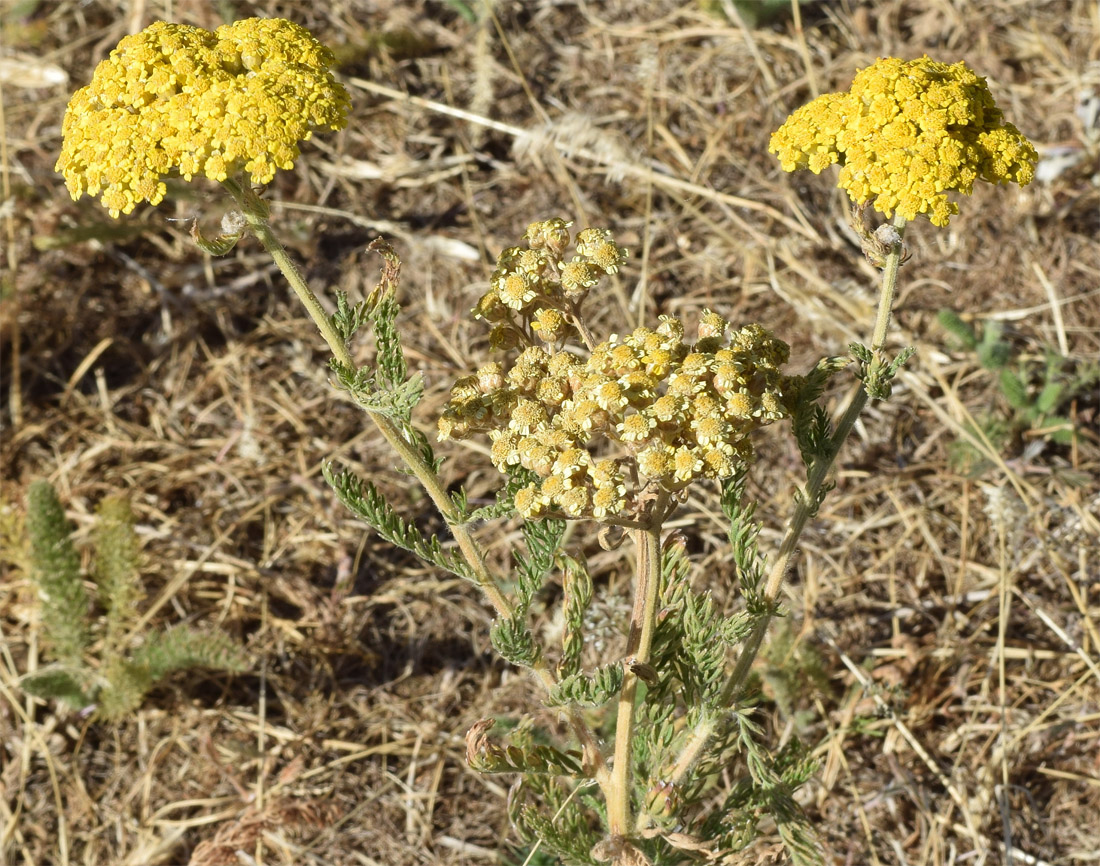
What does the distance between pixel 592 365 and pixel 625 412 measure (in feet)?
0.39

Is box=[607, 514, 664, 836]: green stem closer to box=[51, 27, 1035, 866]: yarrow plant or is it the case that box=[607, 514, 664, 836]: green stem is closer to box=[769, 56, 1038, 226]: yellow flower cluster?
box=[51, 27, 1035, 866]: yarrow plant

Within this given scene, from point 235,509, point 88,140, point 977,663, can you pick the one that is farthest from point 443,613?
point 88,140

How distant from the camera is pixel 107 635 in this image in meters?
3.86

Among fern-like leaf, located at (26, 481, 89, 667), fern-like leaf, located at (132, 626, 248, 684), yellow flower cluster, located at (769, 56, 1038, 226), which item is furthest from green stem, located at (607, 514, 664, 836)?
fern-like leaf, located at (26, 481, 89, 667)

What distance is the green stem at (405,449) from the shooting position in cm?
196

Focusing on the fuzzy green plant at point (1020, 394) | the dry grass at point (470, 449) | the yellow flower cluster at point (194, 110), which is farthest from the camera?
the fuzzy green plant at point (1020, 394)

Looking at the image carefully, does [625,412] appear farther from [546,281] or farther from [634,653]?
[634,653]

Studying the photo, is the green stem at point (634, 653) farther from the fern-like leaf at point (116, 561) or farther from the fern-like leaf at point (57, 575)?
the fern-like leaf at point (57, 575)

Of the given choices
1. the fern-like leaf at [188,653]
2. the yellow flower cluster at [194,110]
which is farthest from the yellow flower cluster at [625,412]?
the fern-like leaf at [188,653]

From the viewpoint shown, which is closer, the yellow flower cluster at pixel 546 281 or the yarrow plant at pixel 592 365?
the yarrow plant at pixel 592 365

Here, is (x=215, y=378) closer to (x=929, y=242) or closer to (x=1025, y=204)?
(x=929, y=242)

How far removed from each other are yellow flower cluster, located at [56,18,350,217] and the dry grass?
4.88 feet

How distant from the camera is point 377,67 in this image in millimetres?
5086

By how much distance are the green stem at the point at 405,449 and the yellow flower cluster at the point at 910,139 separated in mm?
990
